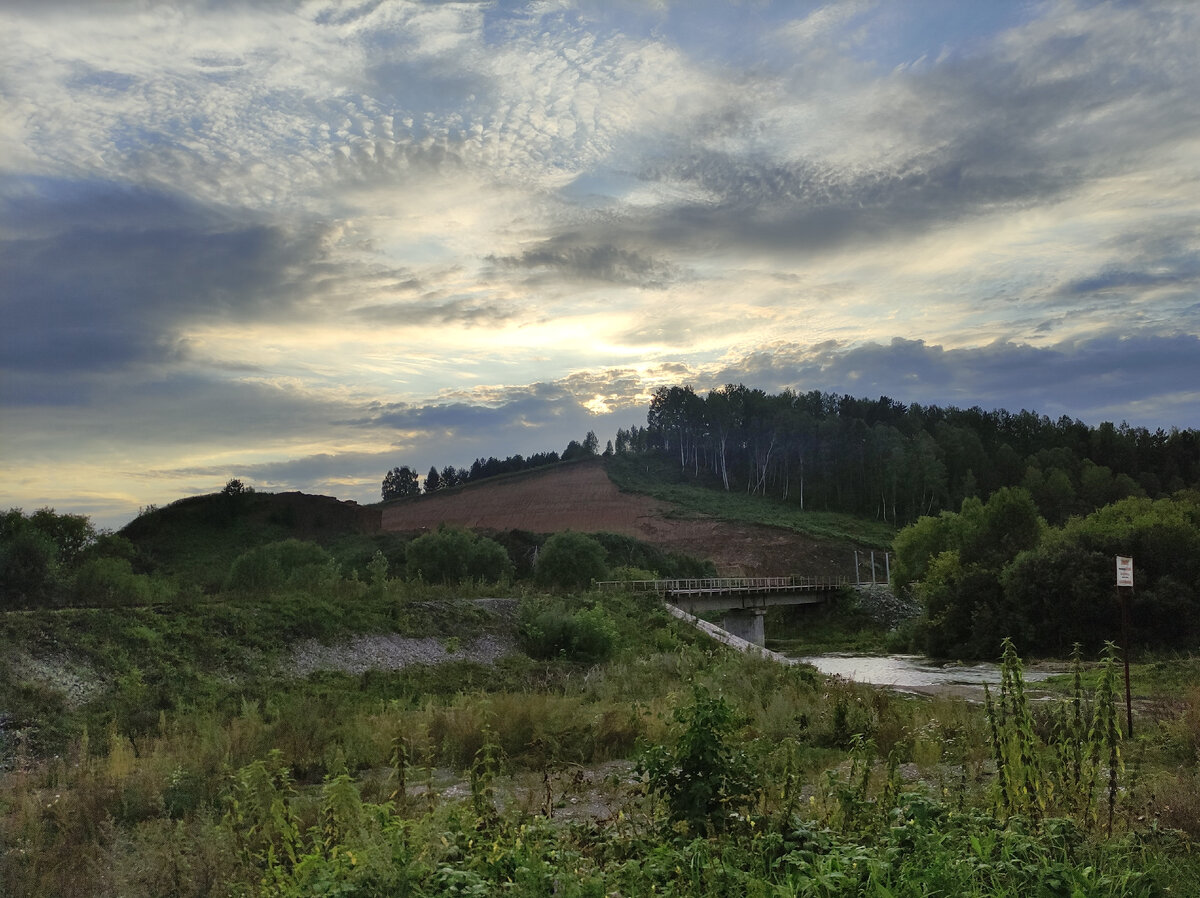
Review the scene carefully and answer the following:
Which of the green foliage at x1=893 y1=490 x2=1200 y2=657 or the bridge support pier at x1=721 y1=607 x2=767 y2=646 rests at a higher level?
the green foliage at x1=893 y1=490 x2=1200 y2=657

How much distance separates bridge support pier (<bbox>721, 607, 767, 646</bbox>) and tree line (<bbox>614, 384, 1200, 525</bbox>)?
1822 inches

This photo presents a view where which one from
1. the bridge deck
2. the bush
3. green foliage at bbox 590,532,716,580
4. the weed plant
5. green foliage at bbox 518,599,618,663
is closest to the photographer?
the weed plant

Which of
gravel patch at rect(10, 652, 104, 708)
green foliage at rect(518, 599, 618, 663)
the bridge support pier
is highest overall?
gravel patch at rect(10, 652, 104, 708)

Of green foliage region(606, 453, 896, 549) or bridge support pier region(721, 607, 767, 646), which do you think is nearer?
bridge support pier region(721, 607, 767, 646)

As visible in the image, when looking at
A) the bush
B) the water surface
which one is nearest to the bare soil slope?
the water surface

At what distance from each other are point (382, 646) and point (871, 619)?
51.1m

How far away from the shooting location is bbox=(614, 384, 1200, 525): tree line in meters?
101

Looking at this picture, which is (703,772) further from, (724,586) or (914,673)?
(724,586)

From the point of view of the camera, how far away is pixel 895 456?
10394 cm

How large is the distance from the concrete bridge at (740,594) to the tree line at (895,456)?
3556cm

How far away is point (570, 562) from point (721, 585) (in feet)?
51.0

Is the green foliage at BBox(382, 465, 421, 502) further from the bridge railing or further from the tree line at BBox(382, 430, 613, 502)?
the bridge railing

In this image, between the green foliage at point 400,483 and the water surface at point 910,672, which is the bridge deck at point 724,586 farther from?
the green foliage at point 400,483

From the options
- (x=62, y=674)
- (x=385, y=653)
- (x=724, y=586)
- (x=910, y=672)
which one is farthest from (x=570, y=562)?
(x=62, y=674)
